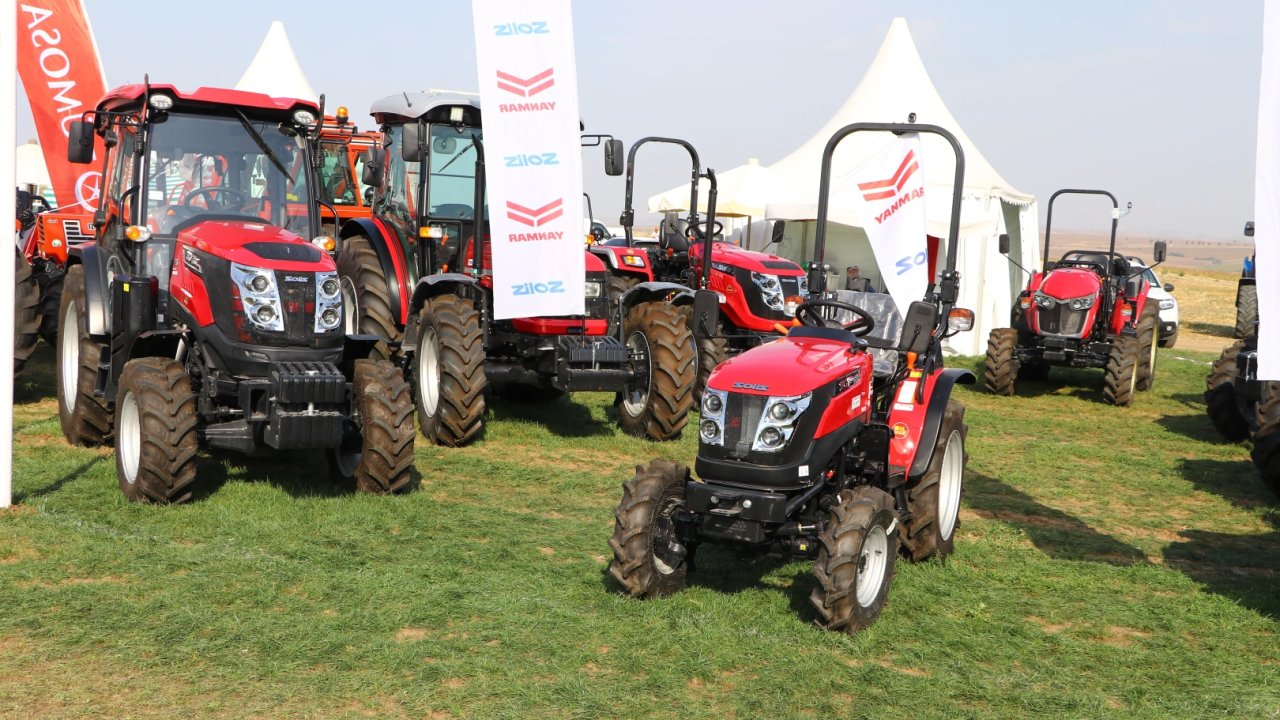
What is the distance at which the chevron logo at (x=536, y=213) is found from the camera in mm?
7762

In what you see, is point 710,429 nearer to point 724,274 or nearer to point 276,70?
point 724,274

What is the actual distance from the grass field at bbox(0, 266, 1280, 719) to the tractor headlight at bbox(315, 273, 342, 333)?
1006mm

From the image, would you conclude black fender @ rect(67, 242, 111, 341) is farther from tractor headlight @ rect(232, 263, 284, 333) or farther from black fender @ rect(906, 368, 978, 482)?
black fender @ rect(906, 368, 978, 482)

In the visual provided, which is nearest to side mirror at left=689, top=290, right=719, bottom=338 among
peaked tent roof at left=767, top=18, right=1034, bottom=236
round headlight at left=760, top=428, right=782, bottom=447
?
round headlight at left=760, top=428, right=782, bottom=447

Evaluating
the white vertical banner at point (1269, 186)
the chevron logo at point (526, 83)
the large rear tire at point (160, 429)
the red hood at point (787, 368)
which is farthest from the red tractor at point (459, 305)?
the white vertical banner at point (1269, 186)

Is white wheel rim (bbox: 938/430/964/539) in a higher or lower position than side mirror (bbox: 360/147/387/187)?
lower

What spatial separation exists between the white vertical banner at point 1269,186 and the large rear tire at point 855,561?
1770 mm

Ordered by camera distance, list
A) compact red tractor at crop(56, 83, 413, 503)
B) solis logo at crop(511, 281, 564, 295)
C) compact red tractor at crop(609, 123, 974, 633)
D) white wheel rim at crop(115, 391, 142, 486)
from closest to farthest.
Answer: compact red tractor at crop(609, 123, 974, 633), compact red tractor at crop(56, 83, 413, 503), white wheel rim at crop(115, 391, 142, 486), solis logo at crop(511, 281, 564, 295)

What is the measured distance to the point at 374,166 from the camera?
845cm

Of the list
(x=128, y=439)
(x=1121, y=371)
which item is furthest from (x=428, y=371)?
(x=1121, y=371)

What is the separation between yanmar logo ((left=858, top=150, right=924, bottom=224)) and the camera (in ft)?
27.4

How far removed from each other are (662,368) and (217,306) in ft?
11.9

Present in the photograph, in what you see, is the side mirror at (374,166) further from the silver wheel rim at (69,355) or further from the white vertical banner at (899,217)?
the white vertical banner at (899,217)

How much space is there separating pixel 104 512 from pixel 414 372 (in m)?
3.19
